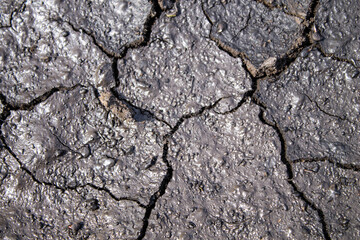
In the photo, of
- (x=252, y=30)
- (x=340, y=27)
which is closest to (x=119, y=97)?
(x=252, y=30)

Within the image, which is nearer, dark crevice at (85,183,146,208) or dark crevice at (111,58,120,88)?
dark crevice at (85,183,146,208)

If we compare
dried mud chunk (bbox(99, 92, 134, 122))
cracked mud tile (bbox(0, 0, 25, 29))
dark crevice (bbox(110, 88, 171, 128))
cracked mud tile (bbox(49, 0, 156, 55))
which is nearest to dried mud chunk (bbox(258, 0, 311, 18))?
cracked mud tile (bbox(49, 0, 156, 55))

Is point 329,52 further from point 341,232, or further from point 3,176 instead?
point 3,176

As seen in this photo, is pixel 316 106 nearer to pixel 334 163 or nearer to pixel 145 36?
pixel 334 163

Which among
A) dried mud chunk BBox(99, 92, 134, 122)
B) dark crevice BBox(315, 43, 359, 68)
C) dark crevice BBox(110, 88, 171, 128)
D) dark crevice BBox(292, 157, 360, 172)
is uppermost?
dark crevice BBox(315, 43, 359, 68)

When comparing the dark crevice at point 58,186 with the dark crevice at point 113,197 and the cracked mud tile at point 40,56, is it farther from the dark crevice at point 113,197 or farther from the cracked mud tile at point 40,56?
the cracked mud tile at point 40,56

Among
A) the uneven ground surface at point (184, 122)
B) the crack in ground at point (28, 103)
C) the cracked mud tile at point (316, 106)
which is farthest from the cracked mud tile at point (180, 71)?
the crack in ground at point (28, 103)

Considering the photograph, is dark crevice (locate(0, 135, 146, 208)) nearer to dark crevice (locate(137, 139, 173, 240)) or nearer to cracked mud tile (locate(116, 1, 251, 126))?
dark crevice (locate(137, 139, 173, 240))
